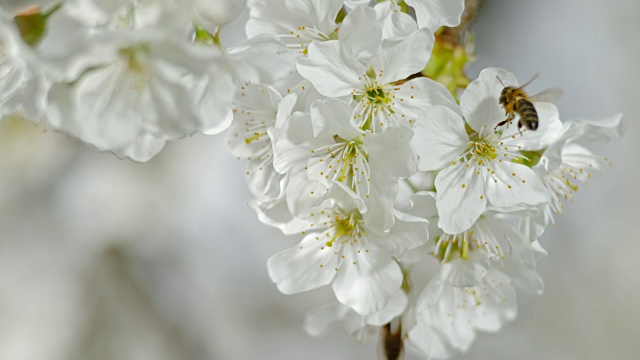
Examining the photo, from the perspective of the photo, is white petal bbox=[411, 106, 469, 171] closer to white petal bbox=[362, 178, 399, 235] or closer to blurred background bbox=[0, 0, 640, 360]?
white petal bbox=[362, 178, 399, 235]

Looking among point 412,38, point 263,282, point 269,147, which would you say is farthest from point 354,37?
point 263,282

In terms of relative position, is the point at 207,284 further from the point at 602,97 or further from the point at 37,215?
the point at 602,97

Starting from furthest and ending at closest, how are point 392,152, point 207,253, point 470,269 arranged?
point 207,253 → point 470,269 → point 392,152

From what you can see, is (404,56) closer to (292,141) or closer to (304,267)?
(292,141)

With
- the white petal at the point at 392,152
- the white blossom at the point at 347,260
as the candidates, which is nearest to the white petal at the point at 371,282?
the white blossom at the point at 347,260

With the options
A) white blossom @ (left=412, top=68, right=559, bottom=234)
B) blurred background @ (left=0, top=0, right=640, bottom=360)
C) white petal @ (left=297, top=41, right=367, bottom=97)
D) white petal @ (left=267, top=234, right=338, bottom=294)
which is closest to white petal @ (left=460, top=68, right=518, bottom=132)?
white blossom @ (left=412, top=68, right=559, bottom=234)

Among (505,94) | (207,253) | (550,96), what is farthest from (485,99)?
(207,253)
